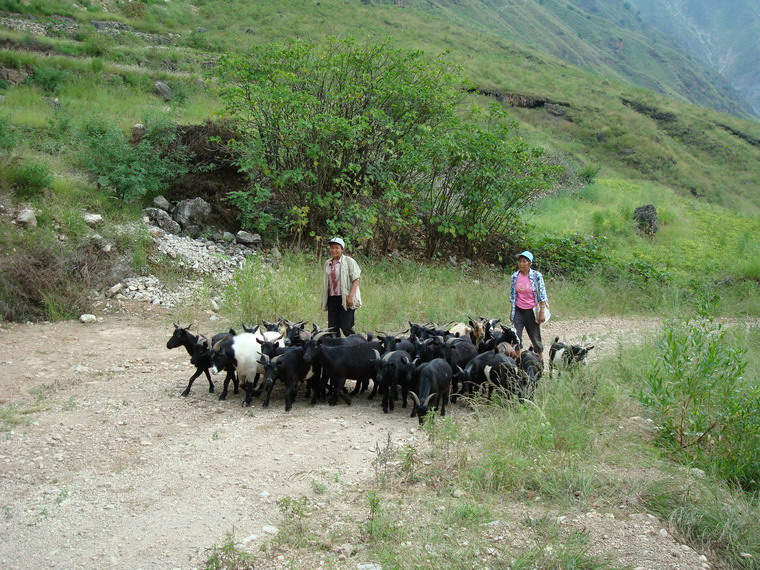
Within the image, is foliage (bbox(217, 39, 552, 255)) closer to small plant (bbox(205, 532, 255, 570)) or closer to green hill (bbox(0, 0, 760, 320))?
green hill (bbox(0, 0, 760, 320))

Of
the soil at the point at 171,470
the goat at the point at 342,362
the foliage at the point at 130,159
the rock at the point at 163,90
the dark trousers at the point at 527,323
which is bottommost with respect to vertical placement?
the soil at the point at 171,470

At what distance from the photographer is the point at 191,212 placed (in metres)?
12.6

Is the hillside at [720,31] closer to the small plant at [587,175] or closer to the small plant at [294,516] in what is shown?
the small plant at [587,175]

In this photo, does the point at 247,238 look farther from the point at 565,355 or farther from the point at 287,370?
the point at 565,355

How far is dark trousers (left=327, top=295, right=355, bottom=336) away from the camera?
812cm

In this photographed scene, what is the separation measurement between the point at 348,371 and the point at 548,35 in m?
67.7

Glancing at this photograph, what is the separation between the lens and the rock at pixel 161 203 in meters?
12.6

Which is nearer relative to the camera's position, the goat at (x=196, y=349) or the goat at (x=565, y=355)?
the goat at (x=196, y=349)

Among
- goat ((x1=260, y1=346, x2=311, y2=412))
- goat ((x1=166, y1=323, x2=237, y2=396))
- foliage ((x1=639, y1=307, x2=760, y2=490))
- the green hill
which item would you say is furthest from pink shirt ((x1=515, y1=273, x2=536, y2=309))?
the green hill

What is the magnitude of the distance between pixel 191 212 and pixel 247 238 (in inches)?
49.6

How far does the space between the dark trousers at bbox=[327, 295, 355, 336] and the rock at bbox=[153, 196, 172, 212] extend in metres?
6.11

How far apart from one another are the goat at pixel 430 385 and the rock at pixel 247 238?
7086 millimetres

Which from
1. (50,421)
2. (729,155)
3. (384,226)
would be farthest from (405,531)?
(729,155)

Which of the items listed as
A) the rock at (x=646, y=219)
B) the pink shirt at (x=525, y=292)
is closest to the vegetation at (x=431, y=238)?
the rock at (x=646, y=219)
